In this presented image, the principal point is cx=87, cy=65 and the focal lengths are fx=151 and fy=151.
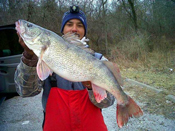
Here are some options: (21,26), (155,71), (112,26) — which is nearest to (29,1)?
(112,26)

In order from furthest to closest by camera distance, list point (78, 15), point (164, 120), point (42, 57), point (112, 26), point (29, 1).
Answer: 1. point (112, 26)
2. point (29, 1)
3. point (164, 120)
4. point (78, 15)
5. point (42, 57)

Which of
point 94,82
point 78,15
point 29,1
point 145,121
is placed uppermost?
point 29,1

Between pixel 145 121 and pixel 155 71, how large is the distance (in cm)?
471

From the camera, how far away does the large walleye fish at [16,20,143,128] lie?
1636 mm

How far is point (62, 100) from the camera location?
5.92ft

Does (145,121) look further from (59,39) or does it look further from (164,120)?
(59,39)

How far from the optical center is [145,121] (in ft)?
11.5

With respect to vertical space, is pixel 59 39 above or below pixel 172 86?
above

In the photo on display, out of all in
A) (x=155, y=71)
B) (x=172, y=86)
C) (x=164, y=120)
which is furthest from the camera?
(x=155, y=71)

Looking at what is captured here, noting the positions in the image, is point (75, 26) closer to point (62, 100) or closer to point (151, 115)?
point (62, 100)

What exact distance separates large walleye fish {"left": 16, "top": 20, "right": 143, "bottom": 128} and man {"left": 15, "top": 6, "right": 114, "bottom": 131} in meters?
0.11

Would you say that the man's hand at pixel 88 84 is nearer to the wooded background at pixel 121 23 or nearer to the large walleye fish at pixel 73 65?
the large walleye fish at pixel 73 65

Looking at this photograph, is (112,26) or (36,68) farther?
(112,26)

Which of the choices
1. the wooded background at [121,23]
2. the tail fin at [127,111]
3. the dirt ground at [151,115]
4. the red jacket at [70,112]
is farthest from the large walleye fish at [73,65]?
the wooded background at [121,23]
